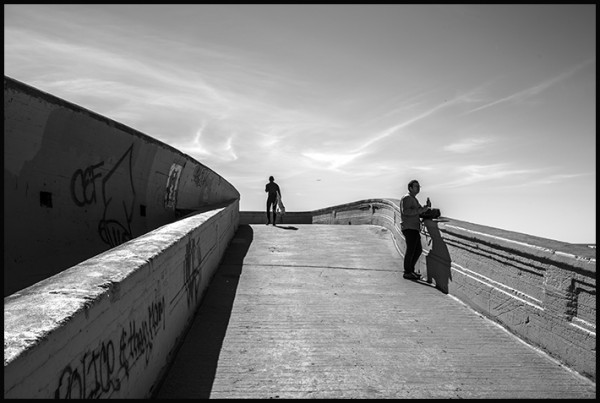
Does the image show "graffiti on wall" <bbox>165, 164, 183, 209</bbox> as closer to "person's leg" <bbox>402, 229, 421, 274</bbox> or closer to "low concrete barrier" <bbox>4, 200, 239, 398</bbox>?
"low concrete barrier" <bbox>4, 200, 239, 398</bbox>

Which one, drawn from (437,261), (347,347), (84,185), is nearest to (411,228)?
(437,261)

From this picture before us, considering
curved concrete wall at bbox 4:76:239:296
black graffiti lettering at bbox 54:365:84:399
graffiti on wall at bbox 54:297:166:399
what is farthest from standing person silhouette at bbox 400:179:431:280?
black graffiti lettering at bbox 54:365:84:399

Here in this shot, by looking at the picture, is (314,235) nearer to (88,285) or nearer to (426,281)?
(426,281)

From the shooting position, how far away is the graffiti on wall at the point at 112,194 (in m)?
6.67

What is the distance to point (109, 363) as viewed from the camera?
2.65 meters

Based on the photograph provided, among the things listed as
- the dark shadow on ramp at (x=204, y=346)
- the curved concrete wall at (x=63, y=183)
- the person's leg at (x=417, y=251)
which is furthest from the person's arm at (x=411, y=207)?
the curved concrete wall at (x=63, y=183)

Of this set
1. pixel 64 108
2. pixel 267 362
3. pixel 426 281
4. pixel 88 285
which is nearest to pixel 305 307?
pixel 267 362

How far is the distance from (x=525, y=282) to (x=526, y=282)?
0.02 m

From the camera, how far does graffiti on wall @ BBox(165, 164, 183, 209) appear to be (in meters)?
9.59

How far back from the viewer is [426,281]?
25.7ft

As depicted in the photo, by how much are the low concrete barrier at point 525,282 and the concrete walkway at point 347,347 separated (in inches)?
7.6

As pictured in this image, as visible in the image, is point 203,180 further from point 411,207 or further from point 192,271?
point 192,271

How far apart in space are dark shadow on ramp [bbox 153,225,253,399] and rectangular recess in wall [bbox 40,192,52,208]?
270cm

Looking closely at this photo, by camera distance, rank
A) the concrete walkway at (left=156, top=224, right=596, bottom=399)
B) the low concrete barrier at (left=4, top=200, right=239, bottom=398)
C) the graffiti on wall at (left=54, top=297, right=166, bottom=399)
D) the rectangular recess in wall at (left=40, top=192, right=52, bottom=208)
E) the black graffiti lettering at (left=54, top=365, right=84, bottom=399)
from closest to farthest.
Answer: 1. the low concrete barrier at (left=4, top=200, right=239, bottom=398)
2. the black graffiti lettering at (left=54, top=365, right=84, bottom=399)
3. the graffiti on wall at (left=54, top=297, right=166, bottom=399)
4. the concrete walkway at (left=156, top=224, right=596, bottom=399)
5. the rectangular recess in wall at (left=40, top=192, right=52, bottom=208)
